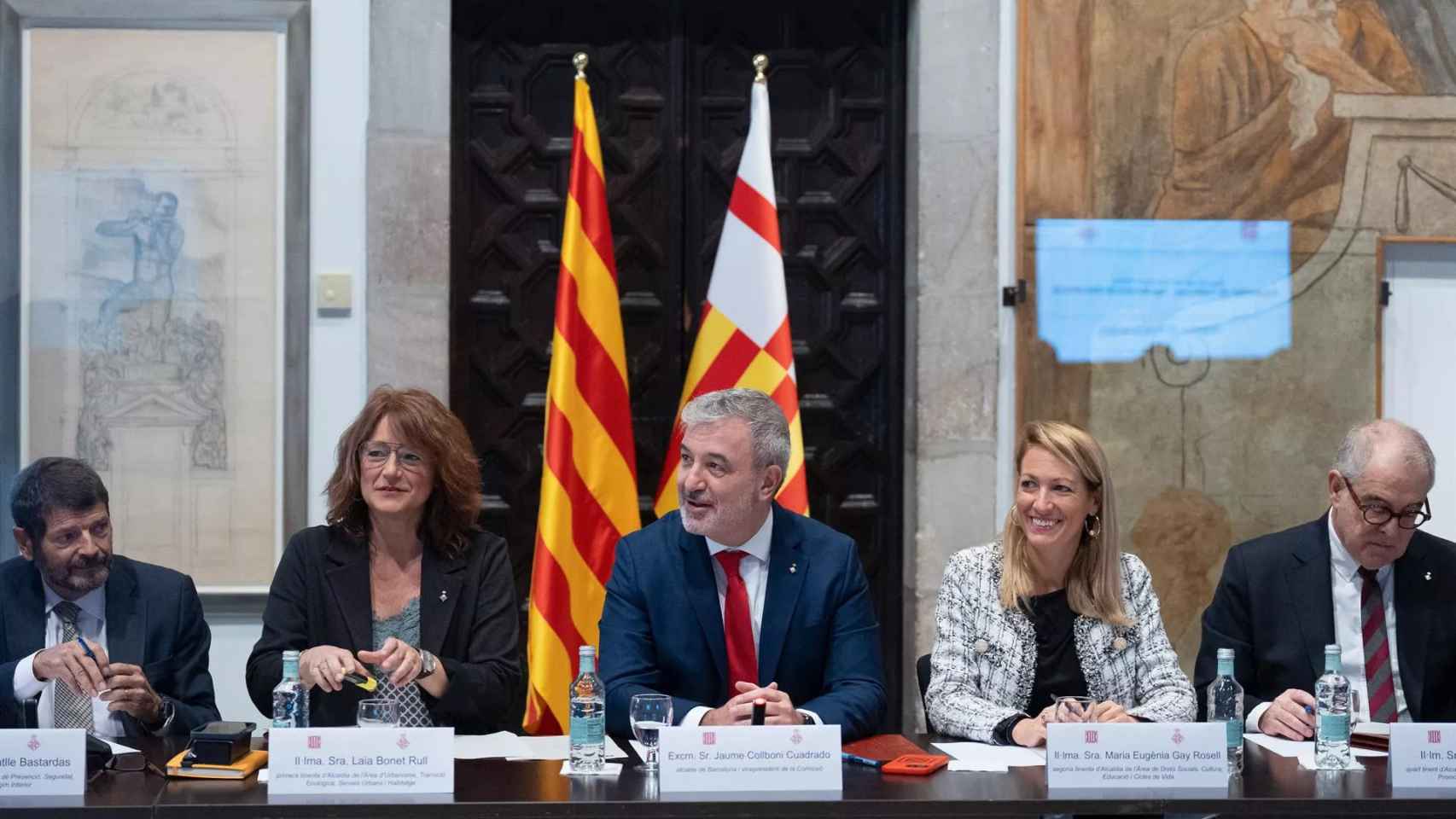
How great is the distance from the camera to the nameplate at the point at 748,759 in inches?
103

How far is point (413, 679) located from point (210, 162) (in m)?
2.25

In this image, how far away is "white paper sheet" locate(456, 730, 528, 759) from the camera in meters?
2.96

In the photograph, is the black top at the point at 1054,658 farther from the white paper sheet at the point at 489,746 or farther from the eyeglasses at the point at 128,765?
the eyeglasses at the point at 128,765

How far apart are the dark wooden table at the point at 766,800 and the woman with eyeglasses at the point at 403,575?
591mm

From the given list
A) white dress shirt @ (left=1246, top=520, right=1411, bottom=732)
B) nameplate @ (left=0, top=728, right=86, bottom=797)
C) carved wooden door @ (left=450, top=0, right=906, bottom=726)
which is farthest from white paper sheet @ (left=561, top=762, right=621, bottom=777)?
carved wooden door @ (left=450, top=0, right=906, bottom=726)

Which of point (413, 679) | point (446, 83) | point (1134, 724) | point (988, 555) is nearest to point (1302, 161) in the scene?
point (988, 555)

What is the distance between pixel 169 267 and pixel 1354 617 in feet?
11.1

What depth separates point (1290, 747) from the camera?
3107 mm

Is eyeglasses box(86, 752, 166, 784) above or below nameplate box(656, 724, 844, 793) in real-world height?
below

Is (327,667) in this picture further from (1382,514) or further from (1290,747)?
(1382,514)

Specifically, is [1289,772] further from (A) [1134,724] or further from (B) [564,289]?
(B) [564,289]

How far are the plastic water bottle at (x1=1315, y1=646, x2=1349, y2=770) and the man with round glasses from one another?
45 cm

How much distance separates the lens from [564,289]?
4.73m

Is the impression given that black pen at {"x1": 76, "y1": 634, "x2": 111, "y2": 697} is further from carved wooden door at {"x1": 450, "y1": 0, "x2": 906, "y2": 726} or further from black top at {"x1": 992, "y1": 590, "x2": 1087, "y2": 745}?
carved wooden door at {"x1": 450, "y1": 0, "x2": 906, "y2": 726}
